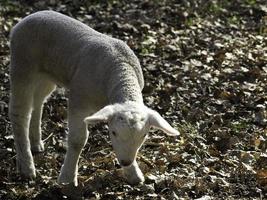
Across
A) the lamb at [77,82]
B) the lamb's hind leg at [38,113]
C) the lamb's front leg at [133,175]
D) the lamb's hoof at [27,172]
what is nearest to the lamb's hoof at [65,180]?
the lamb at [77,82]

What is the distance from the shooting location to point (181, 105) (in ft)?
26.5

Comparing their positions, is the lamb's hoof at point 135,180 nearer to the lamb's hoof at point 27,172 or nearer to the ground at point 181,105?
the ground at point 181,105

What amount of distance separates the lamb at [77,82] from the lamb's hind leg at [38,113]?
0.04m

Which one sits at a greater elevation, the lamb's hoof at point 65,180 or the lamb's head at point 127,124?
the lamb's head at point 127,124

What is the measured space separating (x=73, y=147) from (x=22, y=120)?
28.9 inches

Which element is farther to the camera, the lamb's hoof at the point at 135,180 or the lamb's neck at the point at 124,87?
the lamb's hoof at the point at 135,180

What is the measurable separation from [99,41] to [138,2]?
6.52 meters

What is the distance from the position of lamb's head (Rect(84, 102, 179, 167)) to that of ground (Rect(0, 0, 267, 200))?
73cm

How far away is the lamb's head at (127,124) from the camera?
5155 mm

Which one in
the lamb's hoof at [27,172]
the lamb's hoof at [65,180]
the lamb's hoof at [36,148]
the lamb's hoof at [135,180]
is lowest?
the lamb's hoof at [36,148]

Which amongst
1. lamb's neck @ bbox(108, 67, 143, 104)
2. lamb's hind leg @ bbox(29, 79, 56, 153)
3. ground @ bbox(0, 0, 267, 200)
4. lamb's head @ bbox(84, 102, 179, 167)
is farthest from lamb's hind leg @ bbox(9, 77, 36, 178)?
lamb's head @ bbox(84, 102, 179, 167)

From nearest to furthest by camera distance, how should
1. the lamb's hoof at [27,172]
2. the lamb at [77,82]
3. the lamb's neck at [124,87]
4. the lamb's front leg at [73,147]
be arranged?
the lamb at [77,82], the lamb's neck at [124,87], the lamb's front leg at [73,147], the lamb's hoof at [27,172]

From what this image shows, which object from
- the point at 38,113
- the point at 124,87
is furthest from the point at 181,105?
the point at 124,87

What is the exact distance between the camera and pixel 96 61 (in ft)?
19.5
